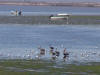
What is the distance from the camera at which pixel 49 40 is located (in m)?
73.1

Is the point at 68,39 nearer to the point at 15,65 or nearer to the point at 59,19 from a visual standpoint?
the point at 15,65

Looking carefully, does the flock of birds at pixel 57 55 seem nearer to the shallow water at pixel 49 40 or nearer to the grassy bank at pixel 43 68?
the shallow water at pixel 49 40

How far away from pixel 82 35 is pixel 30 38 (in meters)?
7.81

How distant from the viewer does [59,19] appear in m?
113

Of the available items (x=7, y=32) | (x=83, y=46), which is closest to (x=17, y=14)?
(x=7, y=32)

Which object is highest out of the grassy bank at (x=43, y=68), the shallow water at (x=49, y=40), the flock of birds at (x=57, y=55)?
the shallow water at (x=49, y=40)

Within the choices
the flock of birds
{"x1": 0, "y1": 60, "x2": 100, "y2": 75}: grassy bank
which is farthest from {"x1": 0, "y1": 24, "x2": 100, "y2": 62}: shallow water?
{"x1": 0, "y1": 60, "x2": 100, "y2": 75}: grassy bank

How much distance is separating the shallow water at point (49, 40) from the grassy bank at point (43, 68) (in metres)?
3.51

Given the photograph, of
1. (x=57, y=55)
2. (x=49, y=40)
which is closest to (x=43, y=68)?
(x=57, y=55)

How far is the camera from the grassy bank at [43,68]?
47.3 meters

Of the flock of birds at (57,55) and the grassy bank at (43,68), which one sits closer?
the grassy bank at (43,68)

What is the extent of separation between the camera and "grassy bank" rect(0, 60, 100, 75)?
47.3m

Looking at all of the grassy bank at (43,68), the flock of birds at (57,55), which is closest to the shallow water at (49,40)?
the flock of birds at (57,55)

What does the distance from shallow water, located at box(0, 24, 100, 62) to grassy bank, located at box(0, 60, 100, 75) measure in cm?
351
